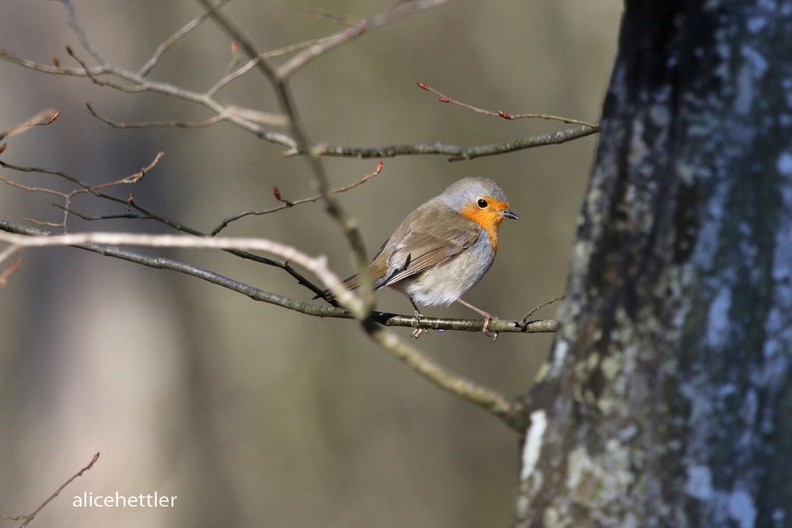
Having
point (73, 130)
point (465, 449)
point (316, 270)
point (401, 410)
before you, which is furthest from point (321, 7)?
point (316, 270)

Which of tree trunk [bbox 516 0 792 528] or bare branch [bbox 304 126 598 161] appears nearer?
tree trunk [bbox 516 0 792 528]

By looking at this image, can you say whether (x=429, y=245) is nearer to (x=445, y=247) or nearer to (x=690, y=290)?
(x=445, y=247)

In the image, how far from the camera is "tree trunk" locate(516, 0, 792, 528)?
1.63m

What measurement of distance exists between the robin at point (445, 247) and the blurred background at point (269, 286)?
147cm

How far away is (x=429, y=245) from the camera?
16.3 feet

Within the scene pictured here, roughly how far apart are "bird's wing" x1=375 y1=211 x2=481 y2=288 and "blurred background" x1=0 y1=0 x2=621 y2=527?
5.20 feet

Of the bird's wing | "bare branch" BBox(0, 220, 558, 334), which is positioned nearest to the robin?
the bird's wing

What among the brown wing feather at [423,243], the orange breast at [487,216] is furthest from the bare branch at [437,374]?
the orange breast at [487,216]

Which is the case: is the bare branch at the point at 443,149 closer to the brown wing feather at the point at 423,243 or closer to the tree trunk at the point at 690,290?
the tree trunk at the point at 690,290

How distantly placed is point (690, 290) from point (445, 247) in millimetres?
3368

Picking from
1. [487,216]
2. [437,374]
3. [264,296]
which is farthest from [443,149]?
[487,216]

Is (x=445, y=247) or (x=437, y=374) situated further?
(x=445, y=247)

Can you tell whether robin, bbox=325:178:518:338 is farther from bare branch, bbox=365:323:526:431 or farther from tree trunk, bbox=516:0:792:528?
tree trunk, bbox=516:0:792:528

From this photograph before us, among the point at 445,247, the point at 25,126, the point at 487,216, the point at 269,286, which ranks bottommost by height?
the point at 25,126
